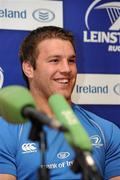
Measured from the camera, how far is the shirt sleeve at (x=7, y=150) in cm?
145

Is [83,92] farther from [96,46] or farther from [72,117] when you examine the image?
[72,117]

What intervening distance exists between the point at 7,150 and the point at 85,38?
2.19 feet

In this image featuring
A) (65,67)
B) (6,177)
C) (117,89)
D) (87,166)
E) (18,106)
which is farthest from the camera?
(117,89)

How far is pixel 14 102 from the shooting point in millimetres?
852

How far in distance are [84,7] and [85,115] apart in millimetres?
531

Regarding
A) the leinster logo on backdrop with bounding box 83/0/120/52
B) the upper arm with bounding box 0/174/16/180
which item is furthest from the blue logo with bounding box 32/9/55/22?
the upper arm with bounding box 0/174/16/180

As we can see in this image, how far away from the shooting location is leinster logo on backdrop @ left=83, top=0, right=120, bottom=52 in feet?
6.26

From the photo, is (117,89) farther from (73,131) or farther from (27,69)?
(73,131)

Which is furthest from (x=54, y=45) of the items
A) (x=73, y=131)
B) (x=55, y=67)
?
(x=73, y=131)

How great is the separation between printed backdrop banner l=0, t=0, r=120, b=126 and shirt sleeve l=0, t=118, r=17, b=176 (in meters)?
0.33

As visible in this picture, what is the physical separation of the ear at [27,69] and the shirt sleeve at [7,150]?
252 mm

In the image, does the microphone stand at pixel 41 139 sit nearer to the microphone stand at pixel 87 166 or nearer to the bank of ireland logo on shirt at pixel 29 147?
the microphone stand at pixel 87 166

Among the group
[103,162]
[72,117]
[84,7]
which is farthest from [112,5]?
[72,117]

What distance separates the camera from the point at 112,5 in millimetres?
1963
